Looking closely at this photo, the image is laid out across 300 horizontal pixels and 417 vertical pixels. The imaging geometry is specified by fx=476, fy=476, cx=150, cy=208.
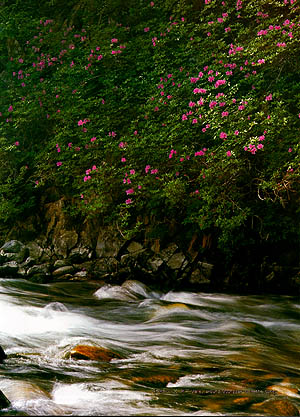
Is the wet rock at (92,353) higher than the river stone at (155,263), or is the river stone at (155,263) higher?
the river stone at (155,263)

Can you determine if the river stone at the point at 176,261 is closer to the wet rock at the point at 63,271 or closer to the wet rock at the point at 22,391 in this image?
the wet rock at the point at 63,271

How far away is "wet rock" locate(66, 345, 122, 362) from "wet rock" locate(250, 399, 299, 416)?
122cm

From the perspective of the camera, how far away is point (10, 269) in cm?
717

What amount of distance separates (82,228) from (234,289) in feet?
8.04

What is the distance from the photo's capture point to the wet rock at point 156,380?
2.52 m

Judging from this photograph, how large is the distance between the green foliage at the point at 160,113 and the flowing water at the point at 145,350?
3.51ft

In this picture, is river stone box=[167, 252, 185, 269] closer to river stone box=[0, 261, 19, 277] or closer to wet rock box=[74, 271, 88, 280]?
wet rock box=[74, 271, 88, 280]

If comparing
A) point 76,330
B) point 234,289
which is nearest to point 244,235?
point 234,289

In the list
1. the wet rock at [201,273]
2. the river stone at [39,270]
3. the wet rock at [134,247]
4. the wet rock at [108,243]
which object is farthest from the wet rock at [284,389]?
the river stone at [39,270]

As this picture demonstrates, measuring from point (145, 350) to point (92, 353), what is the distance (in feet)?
1.81

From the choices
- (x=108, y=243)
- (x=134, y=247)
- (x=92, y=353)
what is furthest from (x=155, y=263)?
(x=92, y=353)

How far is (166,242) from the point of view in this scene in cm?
652

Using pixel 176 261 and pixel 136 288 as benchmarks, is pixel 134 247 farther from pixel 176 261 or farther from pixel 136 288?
pixel 136 288

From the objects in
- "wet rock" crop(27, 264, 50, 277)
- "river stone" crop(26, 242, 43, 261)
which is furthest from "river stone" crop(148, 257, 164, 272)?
"river stone" crop(26, 242, 43, 261)
